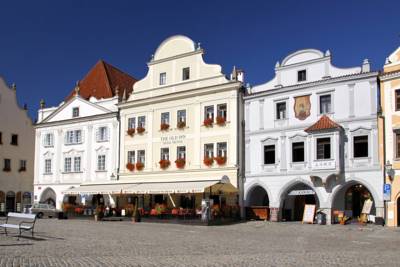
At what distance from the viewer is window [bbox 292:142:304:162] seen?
34.4 meters

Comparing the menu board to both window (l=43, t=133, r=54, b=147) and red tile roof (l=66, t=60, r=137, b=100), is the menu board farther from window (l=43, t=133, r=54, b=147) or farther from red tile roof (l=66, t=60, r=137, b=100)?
window (l=43, t=133, r=54, b=147)

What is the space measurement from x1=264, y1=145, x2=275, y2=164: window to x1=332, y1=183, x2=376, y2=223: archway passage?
191 inches

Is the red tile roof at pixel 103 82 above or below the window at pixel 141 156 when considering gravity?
above

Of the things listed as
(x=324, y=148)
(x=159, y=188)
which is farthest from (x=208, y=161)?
(x=324, y=148)

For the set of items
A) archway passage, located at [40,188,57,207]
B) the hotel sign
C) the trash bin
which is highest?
the hotel sign

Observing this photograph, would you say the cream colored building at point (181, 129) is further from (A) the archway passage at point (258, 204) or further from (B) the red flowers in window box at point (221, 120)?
(A) the archway passage at point (258, 204)

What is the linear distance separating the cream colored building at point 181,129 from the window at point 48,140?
8.33 metres

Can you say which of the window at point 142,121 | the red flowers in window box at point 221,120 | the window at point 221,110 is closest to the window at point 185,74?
the window at point 221,110

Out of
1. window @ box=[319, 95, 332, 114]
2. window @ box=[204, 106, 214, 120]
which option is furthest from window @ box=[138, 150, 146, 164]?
window @ box=[319, 95, 332, 114]

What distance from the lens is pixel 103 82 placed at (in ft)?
159

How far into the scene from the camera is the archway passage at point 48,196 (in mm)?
47938

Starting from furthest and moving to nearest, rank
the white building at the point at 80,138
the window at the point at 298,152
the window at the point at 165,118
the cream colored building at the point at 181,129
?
the white building at the point at 80,138 → the window at the point at 165,118 → the cream colored building at the point at 181,129 → the window at the point at 298,152

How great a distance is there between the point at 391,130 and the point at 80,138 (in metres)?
25.7

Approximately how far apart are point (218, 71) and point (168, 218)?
34.9 ft
